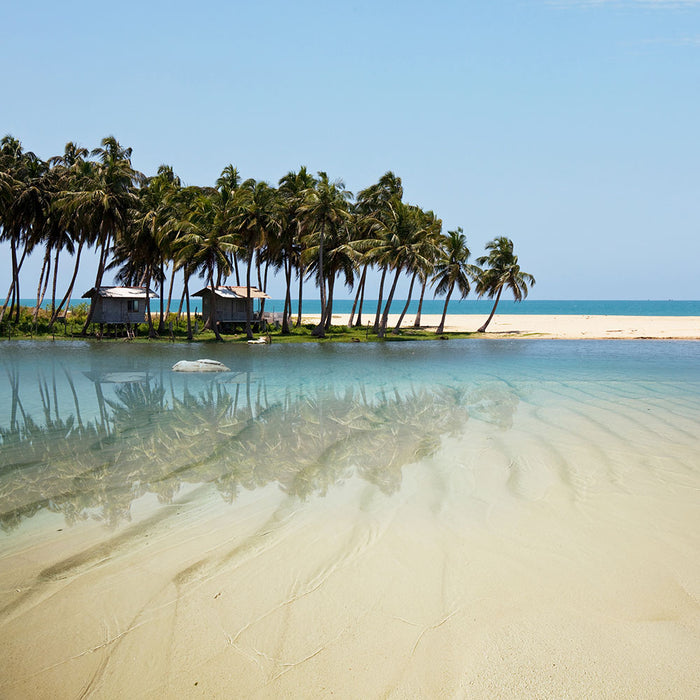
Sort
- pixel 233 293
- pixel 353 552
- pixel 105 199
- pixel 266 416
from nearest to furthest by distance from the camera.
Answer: pixel 353 552
pixel 266 416
pixel 105 199
pixel 233 293

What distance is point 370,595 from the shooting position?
4219mm

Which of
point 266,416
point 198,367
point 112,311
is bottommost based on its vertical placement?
point 198,367

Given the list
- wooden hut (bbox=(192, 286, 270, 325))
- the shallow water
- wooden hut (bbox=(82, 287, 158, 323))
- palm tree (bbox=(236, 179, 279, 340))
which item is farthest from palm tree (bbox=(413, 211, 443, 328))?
the shallow water

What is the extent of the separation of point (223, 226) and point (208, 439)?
30.1 metres

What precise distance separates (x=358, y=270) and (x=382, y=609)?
42.6 metres

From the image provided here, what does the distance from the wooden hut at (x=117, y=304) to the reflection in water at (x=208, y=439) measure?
28355 mm

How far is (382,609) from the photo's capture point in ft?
13.1

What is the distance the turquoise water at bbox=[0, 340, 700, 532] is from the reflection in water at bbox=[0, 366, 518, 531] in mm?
33

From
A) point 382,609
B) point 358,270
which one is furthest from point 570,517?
point 358,270

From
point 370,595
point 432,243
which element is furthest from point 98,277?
point 370,595

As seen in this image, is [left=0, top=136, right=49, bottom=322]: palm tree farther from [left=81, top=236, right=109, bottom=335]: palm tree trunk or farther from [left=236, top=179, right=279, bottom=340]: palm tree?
[left=236, top=179, right=279, bottom=340]: palm tree

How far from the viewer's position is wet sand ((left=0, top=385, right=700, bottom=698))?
329cm

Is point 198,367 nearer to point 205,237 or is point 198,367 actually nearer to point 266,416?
point 266,416

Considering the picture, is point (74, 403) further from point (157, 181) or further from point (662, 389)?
point (157, 181)
